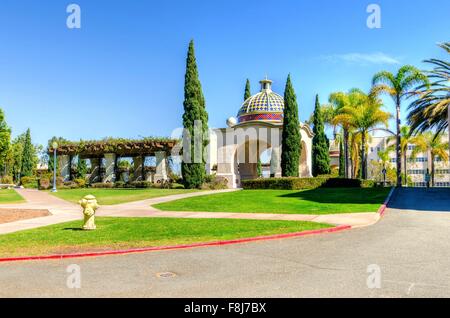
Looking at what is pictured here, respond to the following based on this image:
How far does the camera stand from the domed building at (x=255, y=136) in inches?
1650

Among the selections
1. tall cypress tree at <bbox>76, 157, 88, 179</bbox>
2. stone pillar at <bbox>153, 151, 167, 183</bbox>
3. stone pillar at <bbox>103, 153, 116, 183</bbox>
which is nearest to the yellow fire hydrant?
stone pillar at <bbox>153, 151, 167, 183</bbox>

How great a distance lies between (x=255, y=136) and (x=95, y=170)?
20838mm

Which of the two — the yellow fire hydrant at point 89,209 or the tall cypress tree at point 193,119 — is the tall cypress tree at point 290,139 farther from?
the yellow fire hydrant at point 89,209

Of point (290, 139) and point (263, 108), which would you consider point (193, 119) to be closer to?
point (290, 139)

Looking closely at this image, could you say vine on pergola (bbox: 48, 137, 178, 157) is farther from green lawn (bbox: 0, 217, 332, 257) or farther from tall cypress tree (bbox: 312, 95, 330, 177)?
green lawn (bbox: 0, 217, 332, 257)

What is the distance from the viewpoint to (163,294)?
6.28 meters

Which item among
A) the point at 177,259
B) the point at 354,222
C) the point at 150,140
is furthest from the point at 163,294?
the point at 150,140

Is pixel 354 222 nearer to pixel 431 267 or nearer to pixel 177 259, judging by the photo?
Answer: pixel 431 267

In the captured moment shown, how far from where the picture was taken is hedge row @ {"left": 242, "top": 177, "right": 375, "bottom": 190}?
33.1 meters

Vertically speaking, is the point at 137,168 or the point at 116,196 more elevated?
the point at 137,168

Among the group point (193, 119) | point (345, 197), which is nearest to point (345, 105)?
point (193, 119)

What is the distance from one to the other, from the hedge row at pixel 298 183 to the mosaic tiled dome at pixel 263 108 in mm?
11325

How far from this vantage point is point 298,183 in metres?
33.1
